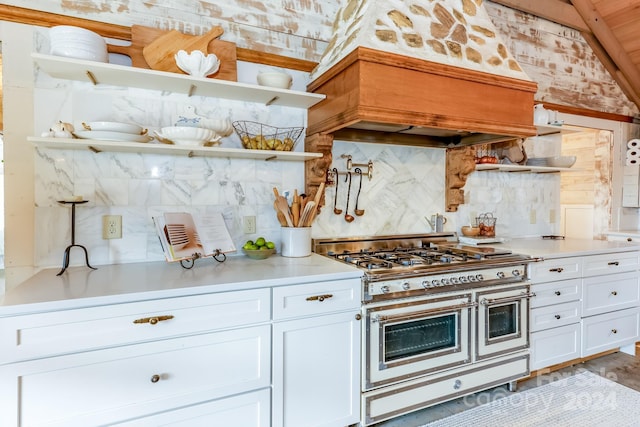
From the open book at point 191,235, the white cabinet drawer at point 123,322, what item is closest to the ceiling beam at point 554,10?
the open book at point 191,235

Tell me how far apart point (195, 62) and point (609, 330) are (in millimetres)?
3509

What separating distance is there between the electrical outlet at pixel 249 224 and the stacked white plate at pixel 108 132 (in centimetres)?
79

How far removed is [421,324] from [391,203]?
3.22 ft

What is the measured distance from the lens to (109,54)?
1916 millimetres

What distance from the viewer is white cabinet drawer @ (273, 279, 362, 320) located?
1638mm

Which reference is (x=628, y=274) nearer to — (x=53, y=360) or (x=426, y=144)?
(x=426, y=144)

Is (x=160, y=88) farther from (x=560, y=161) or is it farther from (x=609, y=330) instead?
(x=609, y=330)

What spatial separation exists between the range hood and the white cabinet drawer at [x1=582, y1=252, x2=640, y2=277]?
114 cm

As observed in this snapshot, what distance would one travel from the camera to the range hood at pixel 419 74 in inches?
73.4

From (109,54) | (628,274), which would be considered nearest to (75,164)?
(109,54)

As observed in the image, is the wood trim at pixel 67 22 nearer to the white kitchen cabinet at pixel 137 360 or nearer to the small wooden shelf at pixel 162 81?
the small wooden shelf at pixel 162 81

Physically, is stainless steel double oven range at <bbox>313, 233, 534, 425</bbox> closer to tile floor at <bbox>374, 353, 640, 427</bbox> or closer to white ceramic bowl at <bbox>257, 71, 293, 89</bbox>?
tile floor at <bbox>374, 353, 640, 427</bbox>

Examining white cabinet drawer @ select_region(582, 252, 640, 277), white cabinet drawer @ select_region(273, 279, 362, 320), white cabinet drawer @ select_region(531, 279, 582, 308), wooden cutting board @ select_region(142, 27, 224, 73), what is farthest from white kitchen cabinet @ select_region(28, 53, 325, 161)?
white cabinet drawer @ select_region(582, 252, 640, 277)

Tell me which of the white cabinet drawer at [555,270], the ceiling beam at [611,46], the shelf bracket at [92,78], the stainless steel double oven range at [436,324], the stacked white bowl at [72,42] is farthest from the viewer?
the ceiling beam at [611,46]
